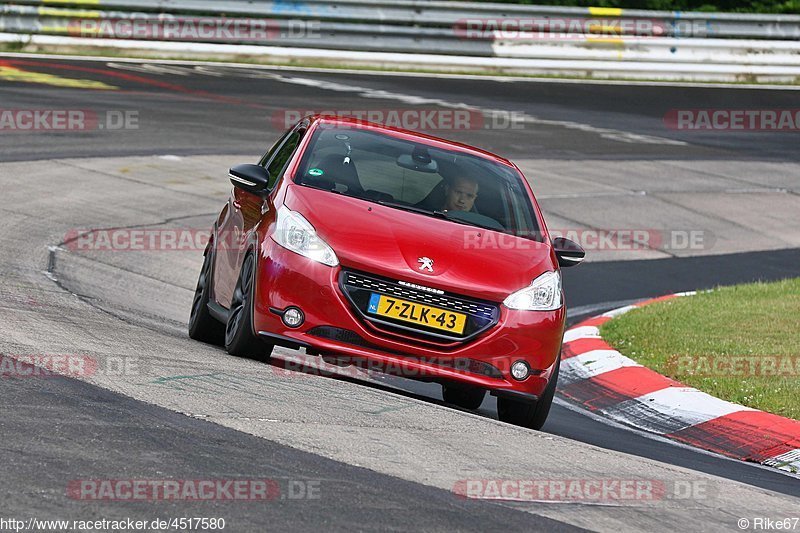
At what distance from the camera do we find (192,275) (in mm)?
12250

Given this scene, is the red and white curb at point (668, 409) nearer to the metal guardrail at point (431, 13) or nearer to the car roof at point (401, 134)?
the car roof at point (401, 134)

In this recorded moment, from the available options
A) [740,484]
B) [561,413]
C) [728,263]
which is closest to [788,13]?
[728,263]

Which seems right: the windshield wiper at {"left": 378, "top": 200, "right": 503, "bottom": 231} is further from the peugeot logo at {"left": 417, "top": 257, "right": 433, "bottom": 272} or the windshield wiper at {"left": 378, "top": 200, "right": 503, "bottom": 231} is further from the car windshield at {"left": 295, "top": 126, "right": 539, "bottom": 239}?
the peugeot logo at {"left": 417, "top": 257, "right": 433, "bottom": 272}

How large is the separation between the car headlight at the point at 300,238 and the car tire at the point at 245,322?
0.82ft

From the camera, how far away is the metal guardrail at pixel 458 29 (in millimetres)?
24766

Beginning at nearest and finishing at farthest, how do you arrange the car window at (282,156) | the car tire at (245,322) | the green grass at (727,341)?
1. the car tire at (245,322)
2. the car window at (282,156)
3. the green grass at (727,341)

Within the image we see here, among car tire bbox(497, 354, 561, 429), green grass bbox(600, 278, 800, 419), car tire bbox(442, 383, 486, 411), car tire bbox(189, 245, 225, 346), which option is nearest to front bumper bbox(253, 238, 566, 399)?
car tire bbox(497, 354, 561, 429)

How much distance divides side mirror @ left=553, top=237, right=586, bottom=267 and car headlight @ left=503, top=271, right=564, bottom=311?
1.41 feet

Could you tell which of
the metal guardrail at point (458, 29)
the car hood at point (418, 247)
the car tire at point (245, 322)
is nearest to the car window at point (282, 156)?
the car hood at point (418, 247)

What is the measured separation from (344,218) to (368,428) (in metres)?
1.78

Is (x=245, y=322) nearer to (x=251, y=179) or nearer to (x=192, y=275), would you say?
(x=251, y=179)

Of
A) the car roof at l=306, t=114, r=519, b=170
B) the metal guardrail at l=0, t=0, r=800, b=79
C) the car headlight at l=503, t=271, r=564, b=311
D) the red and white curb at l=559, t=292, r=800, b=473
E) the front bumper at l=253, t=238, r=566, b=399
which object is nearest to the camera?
the front bumper at l=253, t=238, r=566, b=399

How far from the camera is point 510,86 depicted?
25969mm

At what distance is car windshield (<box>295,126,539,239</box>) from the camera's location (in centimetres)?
820
